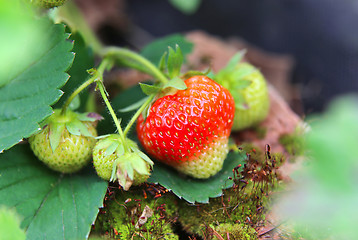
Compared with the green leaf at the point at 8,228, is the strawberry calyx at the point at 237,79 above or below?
below

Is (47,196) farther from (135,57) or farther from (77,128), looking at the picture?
(135,57)

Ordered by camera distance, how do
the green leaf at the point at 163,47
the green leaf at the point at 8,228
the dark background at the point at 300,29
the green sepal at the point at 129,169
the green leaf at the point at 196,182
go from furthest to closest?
the dark background at the point at 300,29 < the green leaf at the point at 163,47 < the green leaf at the point at 196,182 < the green sepal at the point at 129,169 < the green leaf at the point at 8,228

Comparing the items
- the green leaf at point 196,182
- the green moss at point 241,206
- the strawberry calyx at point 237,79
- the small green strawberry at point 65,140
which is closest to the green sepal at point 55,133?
the small green strawberry at point 65,140

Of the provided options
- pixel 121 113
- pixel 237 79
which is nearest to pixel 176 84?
pixel 121 113

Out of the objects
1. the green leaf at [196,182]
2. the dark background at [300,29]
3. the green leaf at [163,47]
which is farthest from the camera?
the dark background at [300,29]

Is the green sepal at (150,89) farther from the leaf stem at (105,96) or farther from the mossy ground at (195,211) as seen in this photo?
the mossy ground at (195,211)

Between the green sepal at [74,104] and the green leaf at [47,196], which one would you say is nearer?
the green leaf at [47,196]
